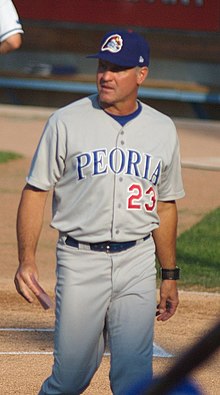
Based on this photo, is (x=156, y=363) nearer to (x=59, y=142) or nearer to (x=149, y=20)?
(x=59, y=142)

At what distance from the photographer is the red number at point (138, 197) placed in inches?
196

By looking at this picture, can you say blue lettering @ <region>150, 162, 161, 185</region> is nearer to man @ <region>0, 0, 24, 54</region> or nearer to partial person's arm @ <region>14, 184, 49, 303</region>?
partial person's arm @ <region>14, 184, 49, 303</region>

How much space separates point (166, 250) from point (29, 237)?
2.32ft

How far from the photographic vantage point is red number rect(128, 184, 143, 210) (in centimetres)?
498

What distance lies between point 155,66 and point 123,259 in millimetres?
19125

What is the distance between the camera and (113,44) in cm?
499

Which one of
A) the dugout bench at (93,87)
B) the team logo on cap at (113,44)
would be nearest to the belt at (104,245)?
the team logo on cap at (113,44)

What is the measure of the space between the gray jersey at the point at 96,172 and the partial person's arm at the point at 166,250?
0.22 metres

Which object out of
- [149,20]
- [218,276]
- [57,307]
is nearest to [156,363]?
[57,307]

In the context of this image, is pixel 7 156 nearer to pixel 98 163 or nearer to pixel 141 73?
pixel 141 73

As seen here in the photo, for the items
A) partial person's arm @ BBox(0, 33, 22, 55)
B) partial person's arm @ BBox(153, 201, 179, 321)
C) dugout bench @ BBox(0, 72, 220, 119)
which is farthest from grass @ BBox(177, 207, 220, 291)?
dugout bench @ BBox(0, 72, 220, 119)

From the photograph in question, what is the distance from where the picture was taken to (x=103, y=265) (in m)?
4.94

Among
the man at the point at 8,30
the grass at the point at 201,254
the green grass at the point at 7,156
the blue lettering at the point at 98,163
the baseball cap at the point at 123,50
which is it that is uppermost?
the man at the point at 8,30

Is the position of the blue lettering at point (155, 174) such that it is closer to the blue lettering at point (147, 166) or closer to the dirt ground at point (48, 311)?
the blue lettering at point (147, 166)
